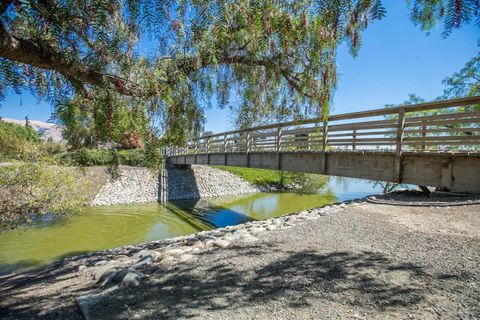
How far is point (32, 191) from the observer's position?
807 centimetres

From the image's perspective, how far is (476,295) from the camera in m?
2.12

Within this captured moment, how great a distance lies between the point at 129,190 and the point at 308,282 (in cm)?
1745

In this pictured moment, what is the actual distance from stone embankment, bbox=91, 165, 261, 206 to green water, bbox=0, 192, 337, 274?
1245 millimetres

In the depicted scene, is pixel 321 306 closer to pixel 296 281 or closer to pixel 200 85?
pixel 296 281

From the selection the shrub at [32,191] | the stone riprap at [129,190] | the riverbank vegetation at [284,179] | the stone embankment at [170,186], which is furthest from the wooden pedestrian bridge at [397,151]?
the riverbank vegetation at [284,179]

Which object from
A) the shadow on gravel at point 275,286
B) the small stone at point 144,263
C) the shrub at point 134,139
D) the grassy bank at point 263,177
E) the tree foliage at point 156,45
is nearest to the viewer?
the tree foliage at point 156,45

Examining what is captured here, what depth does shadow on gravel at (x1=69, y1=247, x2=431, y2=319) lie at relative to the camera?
2215 mm

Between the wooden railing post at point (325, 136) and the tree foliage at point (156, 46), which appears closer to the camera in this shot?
the tree foliage at point (156, 46)

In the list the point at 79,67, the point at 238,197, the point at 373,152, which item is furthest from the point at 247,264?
the point at 238,197

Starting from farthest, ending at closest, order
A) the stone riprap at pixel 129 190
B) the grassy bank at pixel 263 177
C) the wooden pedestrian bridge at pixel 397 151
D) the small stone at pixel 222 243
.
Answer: the grassy bank at pixel 263 177
the stone riprap at pixel 129 190
the wooden pedestrian bridge at pixel 397 151
the small stone at pixel 222 243

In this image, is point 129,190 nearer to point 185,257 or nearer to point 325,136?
point 325,136

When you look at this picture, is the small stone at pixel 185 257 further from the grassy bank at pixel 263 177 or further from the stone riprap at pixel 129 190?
the grassy bank at pixel 263 177

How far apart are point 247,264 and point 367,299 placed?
4.19ft

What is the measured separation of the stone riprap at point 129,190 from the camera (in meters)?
16.7
